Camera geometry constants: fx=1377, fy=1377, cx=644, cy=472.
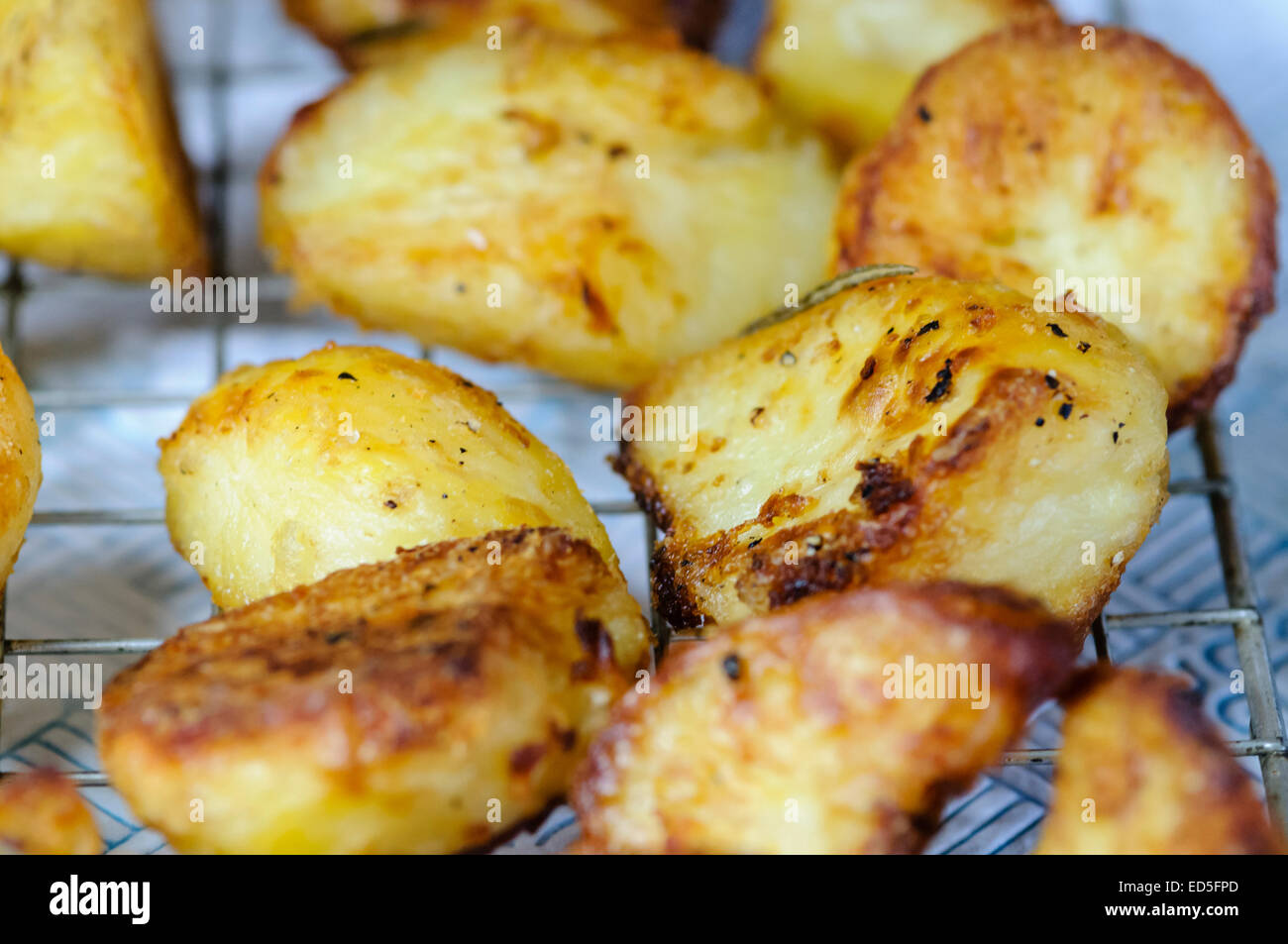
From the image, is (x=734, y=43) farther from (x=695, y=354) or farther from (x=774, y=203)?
(x=695, y=354)

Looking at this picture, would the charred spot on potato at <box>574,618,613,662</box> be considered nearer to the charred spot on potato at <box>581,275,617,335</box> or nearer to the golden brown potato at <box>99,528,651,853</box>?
the golden brown potato at <box>99,528,651,853</box>

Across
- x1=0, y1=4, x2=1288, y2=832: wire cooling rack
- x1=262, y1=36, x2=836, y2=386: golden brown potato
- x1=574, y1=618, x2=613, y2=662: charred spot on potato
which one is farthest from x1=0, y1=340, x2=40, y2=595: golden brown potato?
x1=574, y1=618, x2=613, y2=662: charred spot on potato

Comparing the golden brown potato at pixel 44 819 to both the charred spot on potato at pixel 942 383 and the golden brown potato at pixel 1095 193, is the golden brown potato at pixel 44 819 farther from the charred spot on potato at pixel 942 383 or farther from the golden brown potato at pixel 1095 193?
the golden brown potato at pixel 1095 193

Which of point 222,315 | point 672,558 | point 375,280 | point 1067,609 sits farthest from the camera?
point 222,315

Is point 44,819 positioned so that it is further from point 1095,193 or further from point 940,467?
point 1095,193

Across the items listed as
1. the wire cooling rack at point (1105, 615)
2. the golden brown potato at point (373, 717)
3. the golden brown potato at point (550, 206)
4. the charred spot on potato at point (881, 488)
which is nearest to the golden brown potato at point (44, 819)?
the golden brown potato at point (373, 717)
